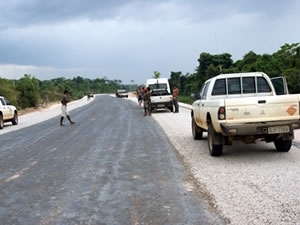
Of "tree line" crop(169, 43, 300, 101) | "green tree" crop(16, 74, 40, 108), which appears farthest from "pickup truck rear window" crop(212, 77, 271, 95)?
"green tree" crop(16, 74, 40, 108)

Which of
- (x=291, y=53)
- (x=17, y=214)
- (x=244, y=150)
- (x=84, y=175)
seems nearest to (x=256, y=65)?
(x=291, y=53)

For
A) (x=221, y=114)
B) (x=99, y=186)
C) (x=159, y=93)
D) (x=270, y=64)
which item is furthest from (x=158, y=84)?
(x=99, y=186)

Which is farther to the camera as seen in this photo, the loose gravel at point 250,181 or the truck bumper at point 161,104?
the truck bumper at point 161,104

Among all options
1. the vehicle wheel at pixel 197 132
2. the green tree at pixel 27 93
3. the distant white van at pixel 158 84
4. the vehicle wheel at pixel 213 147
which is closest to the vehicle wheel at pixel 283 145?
the vehicle wheel at pixel 213 147

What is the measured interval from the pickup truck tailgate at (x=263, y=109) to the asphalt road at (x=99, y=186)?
1.63 meters

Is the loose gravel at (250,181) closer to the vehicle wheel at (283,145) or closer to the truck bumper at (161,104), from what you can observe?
the vehicle wheel at (283,145)

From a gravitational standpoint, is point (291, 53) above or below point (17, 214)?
above

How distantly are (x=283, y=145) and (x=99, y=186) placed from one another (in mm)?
4953

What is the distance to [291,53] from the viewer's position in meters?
42.8

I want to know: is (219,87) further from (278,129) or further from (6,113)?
(6,113)

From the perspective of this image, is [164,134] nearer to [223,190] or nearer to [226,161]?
[226,161]

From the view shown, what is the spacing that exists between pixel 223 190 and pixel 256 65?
115ft

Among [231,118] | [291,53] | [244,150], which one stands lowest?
[244,150]

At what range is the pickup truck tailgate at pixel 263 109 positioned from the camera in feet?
31.9
